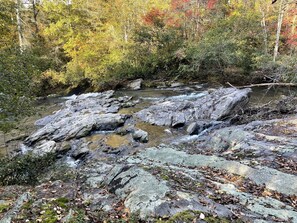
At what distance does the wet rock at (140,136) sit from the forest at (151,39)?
11949mm

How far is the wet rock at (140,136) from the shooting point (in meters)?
10.2

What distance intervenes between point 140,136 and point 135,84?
12903 millimetres

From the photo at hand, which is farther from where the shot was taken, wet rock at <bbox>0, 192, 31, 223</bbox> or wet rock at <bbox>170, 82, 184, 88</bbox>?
wet rock at <bbox>170, 82, 184, 88</bbox>

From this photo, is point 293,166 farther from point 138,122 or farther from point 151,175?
point 138,122

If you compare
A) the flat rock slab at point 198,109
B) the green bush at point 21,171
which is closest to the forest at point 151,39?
the flat rock slab at point 198,109

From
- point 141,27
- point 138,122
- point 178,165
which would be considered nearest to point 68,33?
point 141,27

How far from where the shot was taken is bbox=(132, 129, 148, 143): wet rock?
1017 cm

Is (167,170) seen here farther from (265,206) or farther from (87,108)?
(87,108)

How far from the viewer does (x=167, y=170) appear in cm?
534

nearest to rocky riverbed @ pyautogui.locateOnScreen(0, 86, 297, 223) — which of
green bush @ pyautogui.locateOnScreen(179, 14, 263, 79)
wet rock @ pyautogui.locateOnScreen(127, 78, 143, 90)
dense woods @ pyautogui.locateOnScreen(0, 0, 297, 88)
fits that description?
green bush @ pyautogui.locateOnScreen(179, 14, 263, 79)

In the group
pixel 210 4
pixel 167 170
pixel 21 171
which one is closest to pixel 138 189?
pixel 167 170

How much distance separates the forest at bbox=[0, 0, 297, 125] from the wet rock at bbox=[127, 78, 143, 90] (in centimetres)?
132

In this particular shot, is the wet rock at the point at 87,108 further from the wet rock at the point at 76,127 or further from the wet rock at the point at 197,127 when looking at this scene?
the wet rock at the point at 197,127

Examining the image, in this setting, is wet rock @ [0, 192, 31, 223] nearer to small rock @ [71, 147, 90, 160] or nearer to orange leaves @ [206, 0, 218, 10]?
small rock @ [71, 147, 90, 160]
